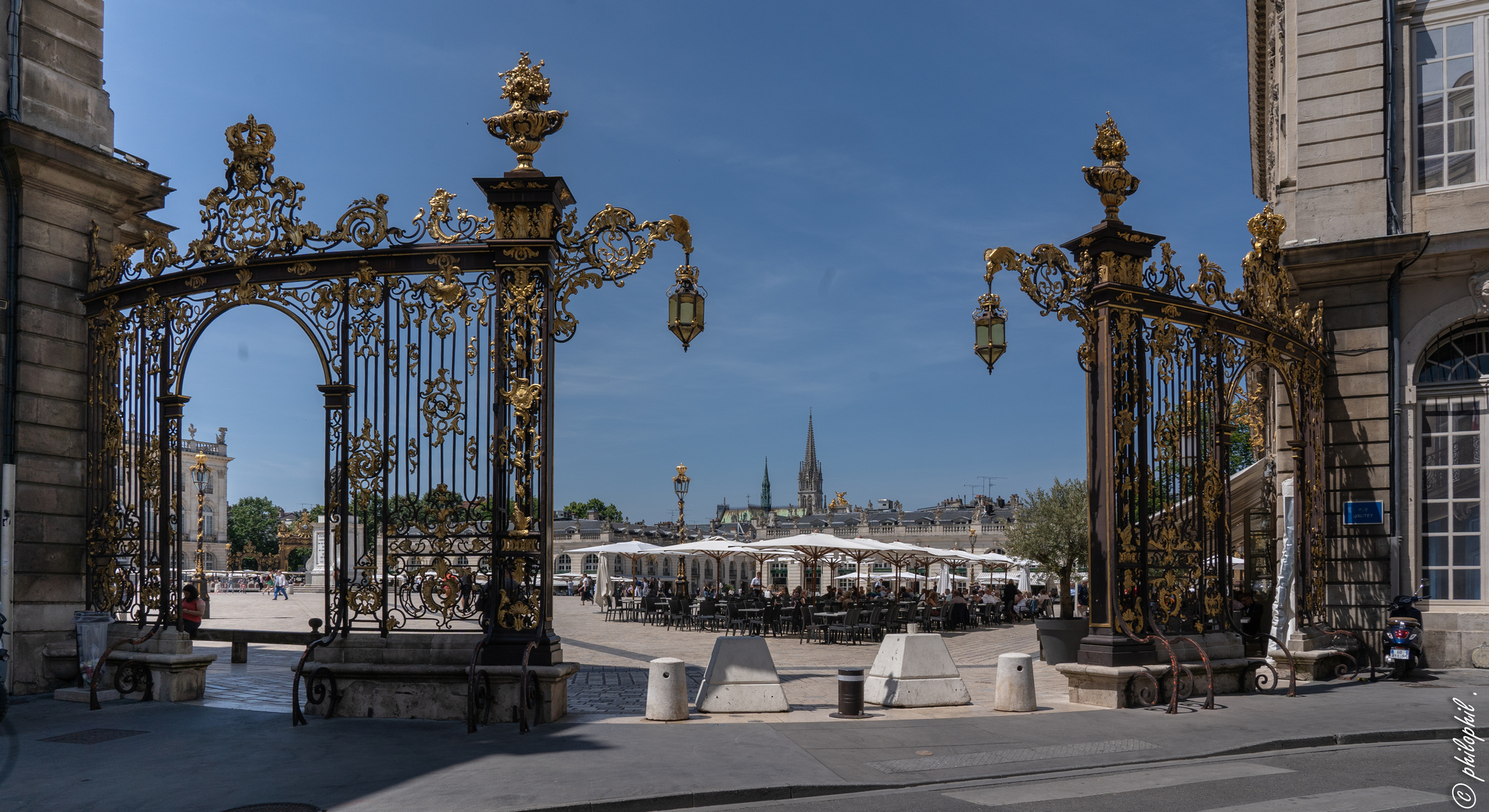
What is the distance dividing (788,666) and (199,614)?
894 centimetres

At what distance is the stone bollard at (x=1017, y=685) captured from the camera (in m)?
12.2

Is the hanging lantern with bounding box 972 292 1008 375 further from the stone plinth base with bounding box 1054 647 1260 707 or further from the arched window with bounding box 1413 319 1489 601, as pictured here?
the arched window with bounding box 1413 319 1489 601

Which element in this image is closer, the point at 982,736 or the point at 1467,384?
the point at 982,736

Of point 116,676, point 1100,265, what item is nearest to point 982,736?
point 1100,265

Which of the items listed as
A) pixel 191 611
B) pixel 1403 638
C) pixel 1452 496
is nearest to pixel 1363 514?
pixel 1452 496

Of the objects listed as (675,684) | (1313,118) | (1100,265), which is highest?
(1313,118)

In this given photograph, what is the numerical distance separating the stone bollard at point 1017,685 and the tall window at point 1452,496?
7.90 m

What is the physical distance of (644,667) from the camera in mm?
19141

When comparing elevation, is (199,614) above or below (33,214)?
below

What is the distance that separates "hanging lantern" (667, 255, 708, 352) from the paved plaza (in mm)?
3918

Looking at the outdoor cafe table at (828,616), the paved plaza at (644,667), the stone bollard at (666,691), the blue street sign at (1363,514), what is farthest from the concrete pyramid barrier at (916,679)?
A: the outdoor cafe table at (828,616)

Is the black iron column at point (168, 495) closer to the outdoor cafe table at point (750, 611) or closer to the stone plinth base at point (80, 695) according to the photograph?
the stone plinth base at point (80, 695)

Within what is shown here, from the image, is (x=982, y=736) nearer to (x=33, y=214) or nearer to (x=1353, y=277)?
(x=1353, y=277)

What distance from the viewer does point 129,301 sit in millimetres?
13125
